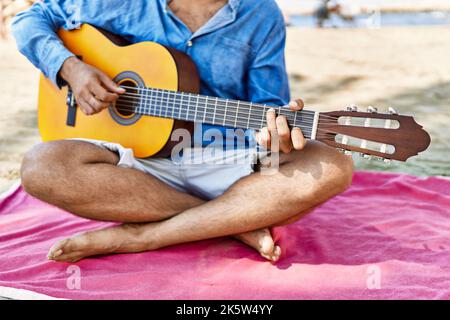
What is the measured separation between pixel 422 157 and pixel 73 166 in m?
2.29

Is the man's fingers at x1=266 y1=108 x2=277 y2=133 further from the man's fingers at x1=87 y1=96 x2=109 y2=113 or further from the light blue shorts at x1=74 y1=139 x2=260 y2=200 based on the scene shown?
the man's fingers at x1=87 y1=96 x2=109 y2=113

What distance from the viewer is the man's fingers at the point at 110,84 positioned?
210 centimetres

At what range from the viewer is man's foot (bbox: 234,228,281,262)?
1.99 m

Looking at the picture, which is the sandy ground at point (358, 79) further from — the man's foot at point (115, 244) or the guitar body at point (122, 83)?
the man's foot at point (115, 244)

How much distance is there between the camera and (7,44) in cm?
673

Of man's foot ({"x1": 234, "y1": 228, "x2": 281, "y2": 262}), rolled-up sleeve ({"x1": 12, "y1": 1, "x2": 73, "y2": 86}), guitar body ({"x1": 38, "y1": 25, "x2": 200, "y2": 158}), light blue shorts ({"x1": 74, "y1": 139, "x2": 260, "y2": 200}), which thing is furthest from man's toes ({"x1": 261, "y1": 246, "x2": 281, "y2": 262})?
rolled-up sleeve ({"x1": 12, "y1": 1, "x2": 73, "y2": 86})

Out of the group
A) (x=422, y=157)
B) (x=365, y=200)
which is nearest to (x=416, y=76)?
(x=422, y=157)

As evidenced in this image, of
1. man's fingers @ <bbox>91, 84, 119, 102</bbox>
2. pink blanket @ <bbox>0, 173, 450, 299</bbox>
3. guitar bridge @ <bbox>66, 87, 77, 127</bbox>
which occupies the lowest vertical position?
pink blanket @ <bbox>0, 173, 450, 299</bbox>

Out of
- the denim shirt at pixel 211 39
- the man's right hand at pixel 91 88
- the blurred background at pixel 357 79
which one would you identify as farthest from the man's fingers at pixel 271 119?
the blurred background at pixel 357 79

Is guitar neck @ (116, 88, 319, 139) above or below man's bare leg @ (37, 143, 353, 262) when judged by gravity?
above

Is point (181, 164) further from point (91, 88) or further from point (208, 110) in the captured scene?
point (91, 88)

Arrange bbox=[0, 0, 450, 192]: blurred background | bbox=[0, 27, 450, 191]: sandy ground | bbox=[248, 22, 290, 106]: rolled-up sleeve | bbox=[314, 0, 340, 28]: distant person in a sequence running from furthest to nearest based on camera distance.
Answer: bbox=[314, 0, 340, 28]: distant person < bbox=[0, 27, 450, 191]: sandy ground < bbox=[0, 0, 450, 192]: blurred background < bbox=[248, 22, 290, 106]: rolled-up sleeve

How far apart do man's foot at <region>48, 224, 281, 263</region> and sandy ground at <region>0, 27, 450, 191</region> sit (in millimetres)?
1338

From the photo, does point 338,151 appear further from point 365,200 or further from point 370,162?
point 370,162
